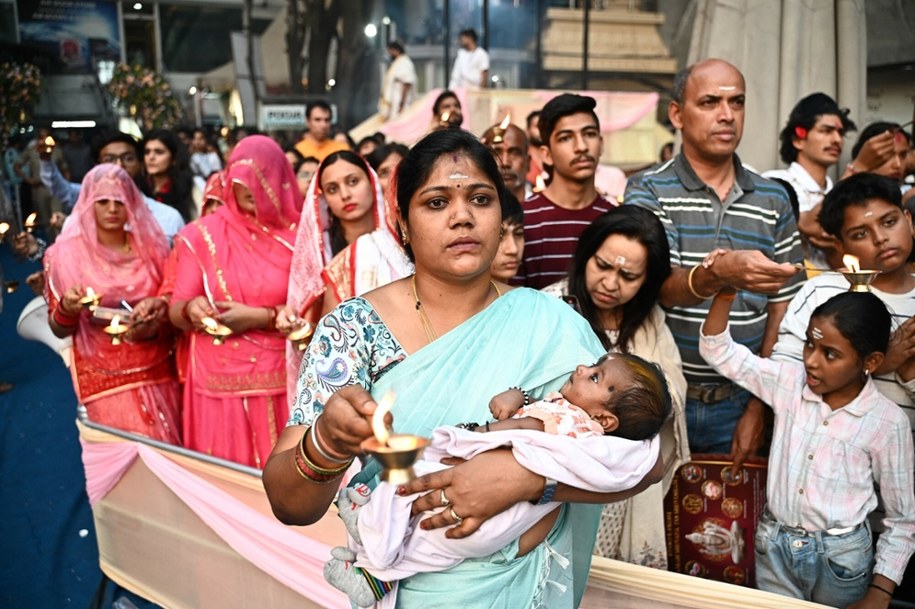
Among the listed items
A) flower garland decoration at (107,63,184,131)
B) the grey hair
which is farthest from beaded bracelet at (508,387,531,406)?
A: flower garland decoration at (107,63,184,131)

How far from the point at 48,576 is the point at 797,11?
4.45 metres

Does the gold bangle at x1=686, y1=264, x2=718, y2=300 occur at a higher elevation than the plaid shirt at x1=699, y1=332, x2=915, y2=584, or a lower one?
higher

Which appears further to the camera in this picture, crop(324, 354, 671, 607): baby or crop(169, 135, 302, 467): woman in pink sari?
crop(169, 135, 302, 467): woman in pink sari

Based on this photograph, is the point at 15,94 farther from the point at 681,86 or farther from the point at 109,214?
the point at 681,86

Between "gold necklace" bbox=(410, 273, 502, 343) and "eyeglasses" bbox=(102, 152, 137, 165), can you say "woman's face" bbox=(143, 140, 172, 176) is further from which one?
"gold necklace" bbox=(410, 273, 502, 343)

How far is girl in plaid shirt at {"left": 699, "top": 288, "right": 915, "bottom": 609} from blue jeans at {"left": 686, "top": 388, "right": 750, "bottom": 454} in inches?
18.8

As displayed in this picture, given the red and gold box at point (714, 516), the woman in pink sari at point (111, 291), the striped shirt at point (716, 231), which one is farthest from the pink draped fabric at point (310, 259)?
the red and gold box at point (714, 516)

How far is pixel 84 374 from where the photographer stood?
159 inches

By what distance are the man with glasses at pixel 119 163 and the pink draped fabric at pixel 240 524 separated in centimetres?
151

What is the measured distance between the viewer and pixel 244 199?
3865 mm

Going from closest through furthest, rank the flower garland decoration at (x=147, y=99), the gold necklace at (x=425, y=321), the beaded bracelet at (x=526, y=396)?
the beaded bracelet at (x=526, y=396)
the gold necklace at (x=425, y=321)
the flower garland decoration at (x=147, y=99)

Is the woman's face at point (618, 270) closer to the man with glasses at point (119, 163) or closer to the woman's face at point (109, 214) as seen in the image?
the woman's face at point (109, 214)

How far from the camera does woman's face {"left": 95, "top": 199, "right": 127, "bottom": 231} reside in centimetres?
400

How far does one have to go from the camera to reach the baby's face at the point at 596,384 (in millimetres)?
1688
